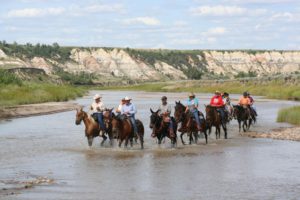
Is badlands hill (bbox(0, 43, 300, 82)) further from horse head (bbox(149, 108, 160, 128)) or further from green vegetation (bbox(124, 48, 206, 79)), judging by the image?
horse head (bbox(149, 108, 160, 128))

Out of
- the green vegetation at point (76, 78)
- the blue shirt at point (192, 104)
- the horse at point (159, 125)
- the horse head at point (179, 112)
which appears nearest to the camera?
the horse at point (159, 125)

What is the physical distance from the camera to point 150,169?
1870 centimetres

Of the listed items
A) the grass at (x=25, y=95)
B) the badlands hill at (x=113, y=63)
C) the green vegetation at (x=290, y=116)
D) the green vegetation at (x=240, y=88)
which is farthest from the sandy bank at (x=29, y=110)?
the badlands hill at (x=113, y=63)

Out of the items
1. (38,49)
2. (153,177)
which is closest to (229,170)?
Answer: (153,177)

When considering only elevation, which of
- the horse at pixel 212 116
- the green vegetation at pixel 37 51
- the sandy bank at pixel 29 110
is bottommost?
the sandy bank at pixel 29 110

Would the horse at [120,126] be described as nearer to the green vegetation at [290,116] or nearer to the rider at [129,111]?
Answer: the rider at [129,111]

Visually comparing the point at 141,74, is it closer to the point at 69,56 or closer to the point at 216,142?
the point at 69,56

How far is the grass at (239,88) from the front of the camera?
75.3 meters

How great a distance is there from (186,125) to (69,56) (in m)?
147

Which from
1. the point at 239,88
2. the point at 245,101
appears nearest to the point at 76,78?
the point at 239,88

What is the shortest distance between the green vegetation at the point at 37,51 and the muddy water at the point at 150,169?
117078 millimetres

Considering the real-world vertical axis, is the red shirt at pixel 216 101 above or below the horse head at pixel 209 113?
above

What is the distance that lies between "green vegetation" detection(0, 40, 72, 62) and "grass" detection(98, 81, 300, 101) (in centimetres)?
3187

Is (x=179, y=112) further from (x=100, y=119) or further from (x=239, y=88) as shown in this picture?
(x=239, y=88)
